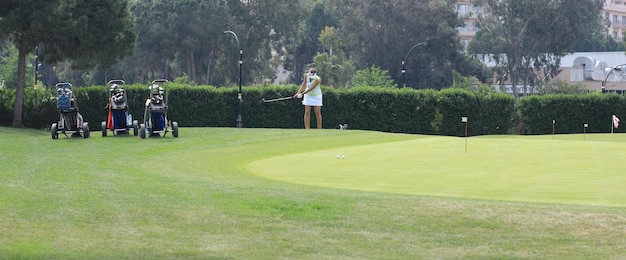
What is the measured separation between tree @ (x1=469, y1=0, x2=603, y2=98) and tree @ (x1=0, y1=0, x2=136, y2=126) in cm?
6427

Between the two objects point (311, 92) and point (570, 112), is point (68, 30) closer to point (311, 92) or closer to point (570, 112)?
point (311, 92)

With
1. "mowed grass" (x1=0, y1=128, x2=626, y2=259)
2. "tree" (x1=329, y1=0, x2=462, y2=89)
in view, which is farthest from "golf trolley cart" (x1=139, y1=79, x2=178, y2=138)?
"tree" (x1=329, y1=0, x2=462, y2=89)

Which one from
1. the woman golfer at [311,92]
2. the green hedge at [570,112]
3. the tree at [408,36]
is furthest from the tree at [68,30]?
the tree at [408,36]

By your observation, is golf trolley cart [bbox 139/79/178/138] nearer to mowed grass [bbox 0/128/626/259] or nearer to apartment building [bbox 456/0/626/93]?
mowed grass [bbox 0/128/626/259]

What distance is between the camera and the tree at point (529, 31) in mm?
104500

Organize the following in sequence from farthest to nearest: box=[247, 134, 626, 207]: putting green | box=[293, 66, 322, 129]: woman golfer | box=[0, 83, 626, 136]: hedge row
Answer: box=[0, 83, 626, 136]: hedge row → box=[293, 66, 322, 129]: woman golfer → box=[247, 134, 626, 207]: putting green

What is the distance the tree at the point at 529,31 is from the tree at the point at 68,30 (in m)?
64.3

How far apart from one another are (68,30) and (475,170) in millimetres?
27505

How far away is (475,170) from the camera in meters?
18.0

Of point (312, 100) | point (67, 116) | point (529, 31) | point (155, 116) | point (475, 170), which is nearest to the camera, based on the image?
point (475, 170)

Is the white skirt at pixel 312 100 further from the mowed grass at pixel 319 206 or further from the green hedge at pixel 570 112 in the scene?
the green hedge at pixel 570 112

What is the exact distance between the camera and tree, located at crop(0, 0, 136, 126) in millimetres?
41062

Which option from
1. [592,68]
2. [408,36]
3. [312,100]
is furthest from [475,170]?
[592,68]

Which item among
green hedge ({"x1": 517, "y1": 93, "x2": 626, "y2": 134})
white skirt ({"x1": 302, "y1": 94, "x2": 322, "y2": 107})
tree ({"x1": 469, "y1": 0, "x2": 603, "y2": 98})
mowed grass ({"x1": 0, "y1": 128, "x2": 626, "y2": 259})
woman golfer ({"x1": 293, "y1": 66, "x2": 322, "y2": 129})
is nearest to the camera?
mowed grass ({"x1": 0, "y1": 128, "x2": 626, "y2": 259})
